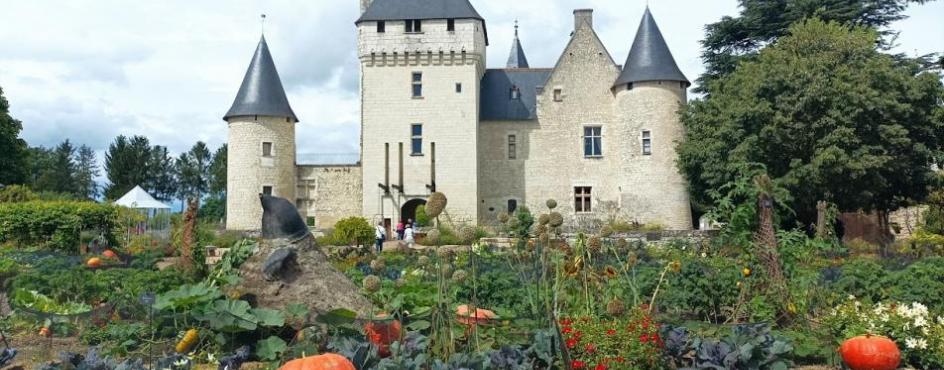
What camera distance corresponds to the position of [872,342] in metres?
5.95

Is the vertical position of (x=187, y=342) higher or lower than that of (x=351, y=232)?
lower

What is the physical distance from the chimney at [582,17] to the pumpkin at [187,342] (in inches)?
1088

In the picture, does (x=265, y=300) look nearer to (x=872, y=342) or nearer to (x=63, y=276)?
(x=63, y=276)

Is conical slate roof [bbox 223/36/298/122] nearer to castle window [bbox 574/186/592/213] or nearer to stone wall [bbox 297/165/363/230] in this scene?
stone wall [bbox 297/165/363/230]

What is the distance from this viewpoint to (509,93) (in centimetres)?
3344

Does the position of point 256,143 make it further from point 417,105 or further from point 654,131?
point 654,131

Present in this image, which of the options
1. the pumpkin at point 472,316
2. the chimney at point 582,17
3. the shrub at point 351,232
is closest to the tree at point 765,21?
the chimney at point 582,17

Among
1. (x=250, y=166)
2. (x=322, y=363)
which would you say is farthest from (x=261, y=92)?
(x=322, y=363)

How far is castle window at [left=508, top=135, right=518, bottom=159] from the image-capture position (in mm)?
32625

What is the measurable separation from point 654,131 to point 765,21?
5729mm

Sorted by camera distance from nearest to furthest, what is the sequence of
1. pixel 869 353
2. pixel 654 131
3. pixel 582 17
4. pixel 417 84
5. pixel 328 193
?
pixel 869 353 → pixel 654 131 → pixel 417 84 → pixel 582 17 → pixel 328 193

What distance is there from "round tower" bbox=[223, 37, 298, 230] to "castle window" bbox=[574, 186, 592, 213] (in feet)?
35.1

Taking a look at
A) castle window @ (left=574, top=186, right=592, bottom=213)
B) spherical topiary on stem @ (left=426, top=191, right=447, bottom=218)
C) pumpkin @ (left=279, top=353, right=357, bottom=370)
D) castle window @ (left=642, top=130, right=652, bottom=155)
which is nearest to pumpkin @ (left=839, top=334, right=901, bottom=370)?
spherical topiary on stem @ (left=426, top=191, right=447, bottom=218)

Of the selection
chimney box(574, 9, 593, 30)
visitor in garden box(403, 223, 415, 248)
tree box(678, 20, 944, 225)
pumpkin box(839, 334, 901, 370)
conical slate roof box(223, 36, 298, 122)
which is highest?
chimney box(574, 9, 593, 30)
